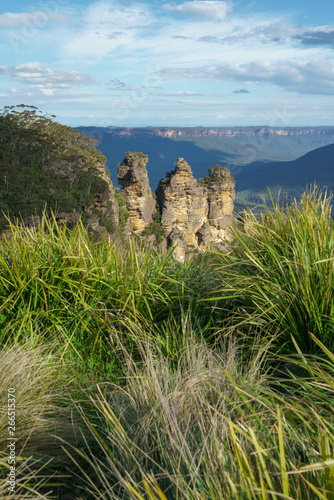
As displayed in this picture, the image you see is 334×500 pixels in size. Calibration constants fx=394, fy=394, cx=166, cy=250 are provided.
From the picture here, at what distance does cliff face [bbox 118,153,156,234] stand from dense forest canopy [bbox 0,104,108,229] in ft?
14.2

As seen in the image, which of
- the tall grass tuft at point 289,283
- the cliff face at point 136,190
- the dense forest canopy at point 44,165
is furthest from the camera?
the cliff face at point 136,190

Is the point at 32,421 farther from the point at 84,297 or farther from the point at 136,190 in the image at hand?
the point at 136,190

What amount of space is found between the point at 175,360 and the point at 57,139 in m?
38.8

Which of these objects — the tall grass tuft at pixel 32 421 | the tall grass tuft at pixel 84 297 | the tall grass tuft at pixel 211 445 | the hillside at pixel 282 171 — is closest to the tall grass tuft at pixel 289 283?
the tall grass tuft at pixel 84 297

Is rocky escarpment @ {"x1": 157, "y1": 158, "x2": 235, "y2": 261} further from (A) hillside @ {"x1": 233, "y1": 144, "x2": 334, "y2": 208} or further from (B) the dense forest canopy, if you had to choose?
(A) hillside @ {"x1": 233, "y1": 144, "x2": 334, "y2": 208}

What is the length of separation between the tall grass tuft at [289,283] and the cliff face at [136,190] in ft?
133

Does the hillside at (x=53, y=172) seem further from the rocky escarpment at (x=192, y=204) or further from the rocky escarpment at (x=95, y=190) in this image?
the rocky escarpment at (x=192, y=204)

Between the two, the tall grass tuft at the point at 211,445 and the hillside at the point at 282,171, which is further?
the hillside at the point at 282,171

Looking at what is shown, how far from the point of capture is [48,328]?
326 cm

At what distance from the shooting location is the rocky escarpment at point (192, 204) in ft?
159

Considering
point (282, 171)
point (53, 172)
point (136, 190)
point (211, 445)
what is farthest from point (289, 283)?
point (282, 171)

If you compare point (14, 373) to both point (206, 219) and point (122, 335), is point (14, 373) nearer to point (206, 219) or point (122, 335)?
point (122, 335)

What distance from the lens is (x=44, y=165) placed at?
3519cm

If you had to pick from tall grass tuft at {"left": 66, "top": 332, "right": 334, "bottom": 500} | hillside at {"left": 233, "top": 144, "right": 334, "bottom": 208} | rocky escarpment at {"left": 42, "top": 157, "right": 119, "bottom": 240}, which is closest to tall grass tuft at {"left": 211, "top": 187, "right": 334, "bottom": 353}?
tall grass tuft at {"left": 66, "top": 332, "right": 334, "bottom": 500}
